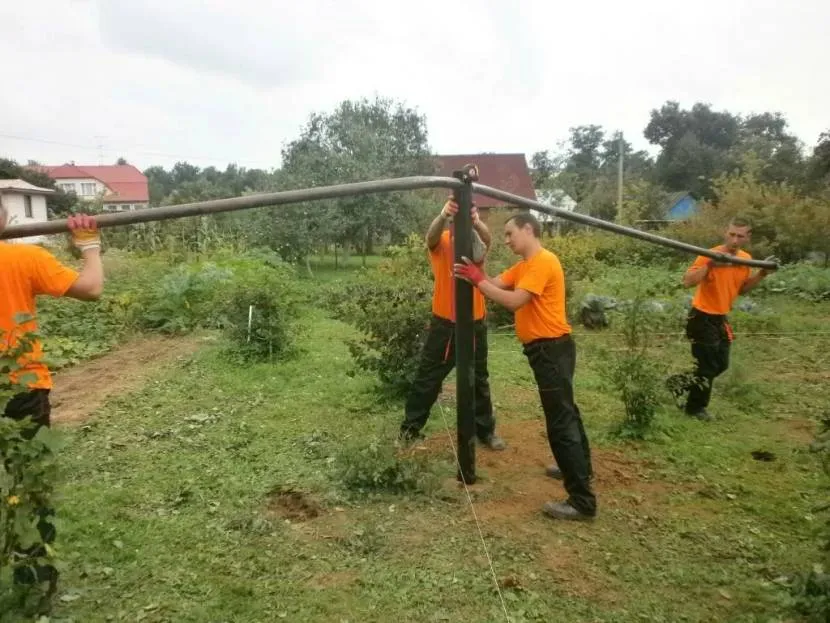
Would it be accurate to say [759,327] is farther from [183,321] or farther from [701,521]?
[183,321]

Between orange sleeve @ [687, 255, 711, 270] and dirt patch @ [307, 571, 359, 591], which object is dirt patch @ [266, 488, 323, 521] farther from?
orange sleeve @ [687, 255, 711, 270]

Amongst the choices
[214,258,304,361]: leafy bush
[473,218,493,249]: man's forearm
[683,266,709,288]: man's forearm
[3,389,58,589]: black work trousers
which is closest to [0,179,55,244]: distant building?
[214,258,304,361]: leafy bush

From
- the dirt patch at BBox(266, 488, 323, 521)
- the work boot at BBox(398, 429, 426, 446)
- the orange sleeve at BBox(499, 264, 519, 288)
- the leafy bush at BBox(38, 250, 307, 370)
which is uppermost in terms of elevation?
the orange sleeve at BBox(499, 264, 519, 288)

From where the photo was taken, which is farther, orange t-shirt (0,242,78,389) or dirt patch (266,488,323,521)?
dirt patch (266,488,323,521)

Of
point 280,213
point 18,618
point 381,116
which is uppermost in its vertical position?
point 381,116

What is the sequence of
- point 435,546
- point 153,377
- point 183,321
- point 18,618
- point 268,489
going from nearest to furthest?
point 18,618 → point 435,546 → point 268,489 → point 153,377 → point 183,321

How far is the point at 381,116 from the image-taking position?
2545 centimetres

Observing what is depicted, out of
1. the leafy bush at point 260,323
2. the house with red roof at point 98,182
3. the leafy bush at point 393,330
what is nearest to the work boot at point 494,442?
the leafy bush at point 393,330

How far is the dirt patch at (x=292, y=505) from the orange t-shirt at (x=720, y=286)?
3.97 m

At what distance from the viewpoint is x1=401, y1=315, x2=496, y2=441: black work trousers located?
4.81 metres

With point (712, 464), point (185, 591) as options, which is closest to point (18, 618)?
point (185, 591)

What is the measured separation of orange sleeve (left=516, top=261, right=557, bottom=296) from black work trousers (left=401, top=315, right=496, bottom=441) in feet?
3.42

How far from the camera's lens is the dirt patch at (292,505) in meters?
3.98

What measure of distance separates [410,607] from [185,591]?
120 centimetres
